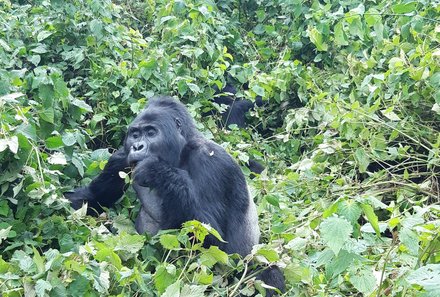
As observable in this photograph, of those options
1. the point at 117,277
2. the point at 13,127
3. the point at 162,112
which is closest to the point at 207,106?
the point at 162,112

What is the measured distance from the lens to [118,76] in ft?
20.4

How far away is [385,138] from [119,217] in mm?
2178

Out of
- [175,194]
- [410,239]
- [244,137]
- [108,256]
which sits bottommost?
[244,137]

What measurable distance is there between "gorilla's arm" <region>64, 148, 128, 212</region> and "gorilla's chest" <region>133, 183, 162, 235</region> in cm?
25

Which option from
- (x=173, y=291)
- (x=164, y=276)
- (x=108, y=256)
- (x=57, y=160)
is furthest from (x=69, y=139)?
(x=173, y=291)

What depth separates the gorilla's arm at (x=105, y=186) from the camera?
534cm

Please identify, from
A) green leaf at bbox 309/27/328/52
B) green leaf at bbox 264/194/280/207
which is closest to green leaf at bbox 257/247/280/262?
green leaf at bbox 264/194/280/207

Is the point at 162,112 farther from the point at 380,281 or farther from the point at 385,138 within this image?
the point at 380,281

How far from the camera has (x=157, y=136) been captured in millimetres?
5238

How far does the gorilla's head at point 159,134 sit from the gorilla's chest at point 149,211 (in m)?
Result: 0.24

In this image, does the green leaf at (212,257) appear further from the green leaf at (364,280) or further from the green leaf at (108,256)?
the green leaf at (364,280)

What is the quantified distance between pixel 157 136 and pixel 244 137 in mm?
1856

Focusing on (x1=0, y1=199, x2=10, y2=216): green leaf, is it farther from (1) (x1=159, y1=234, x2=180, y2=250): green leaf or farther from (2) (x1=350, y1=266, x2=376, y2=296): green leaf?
(2) (x1=350, y1=266, x2=376, y2=296): green leaf

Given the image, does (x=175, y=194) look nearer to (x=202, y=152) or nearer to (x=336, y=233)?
(x=202, y=152)
